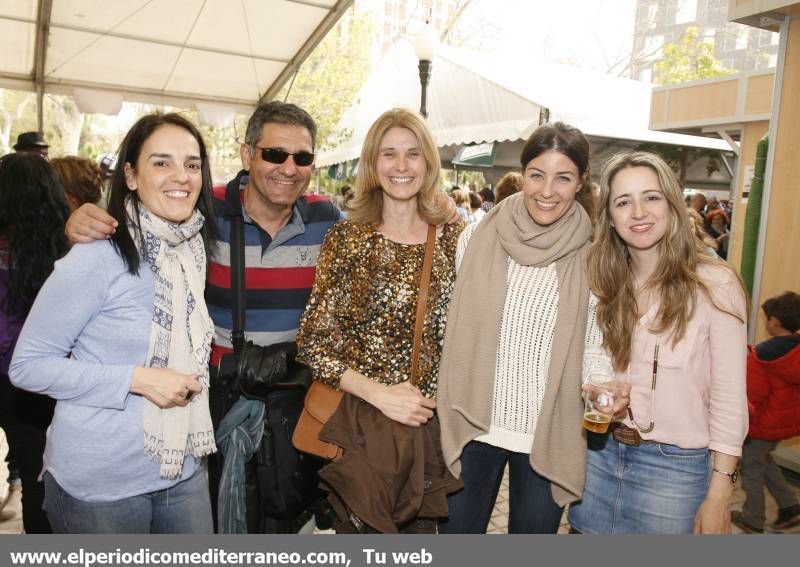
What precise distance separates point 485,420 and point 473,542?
1.44 feet

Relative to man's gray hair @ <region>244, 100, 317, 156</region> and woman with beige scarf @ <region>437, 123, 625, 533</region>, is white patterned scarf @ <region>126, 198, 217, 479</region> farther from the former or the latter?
woman with beige scarf @ <region>437, 123, 625, 533</region>

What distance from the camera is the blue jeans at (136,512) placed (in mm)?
1798

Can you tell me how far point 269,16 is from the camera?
27.6 ft

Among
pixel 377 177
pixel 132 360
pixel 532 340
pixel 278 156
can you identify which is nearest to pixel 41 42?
pixel 278 156

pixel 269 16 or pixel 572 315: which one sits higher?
pixel 269 16

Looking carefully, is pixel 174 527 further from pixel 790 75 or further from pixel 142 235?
pixel 790 75

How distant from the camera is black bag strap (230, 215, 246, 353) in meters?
2.37

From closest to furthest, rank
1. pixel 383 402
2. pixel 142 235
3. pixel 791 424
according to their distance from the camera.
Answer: pixel 142 235 → pixel 383 402 → pixel 791 424

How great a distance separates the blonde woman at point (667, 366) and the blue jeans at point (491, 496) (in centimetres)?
18

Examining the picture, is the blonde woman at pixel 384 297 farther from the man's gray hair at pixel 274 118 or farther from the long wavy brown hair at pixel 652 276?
the long wavy brown hair at pixel 652 276

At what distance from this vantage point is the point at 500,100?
317 inches

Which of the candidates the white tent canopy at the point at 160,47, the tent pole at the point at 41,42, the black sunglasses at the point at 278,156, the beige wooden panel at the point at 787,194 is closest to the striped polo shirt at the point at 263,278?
the black sunglasses at the point at 278,156

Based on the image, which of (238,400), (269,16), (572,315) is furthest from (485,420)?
(269,16)

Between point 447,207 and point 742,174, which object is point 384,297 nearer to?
point 447,207
